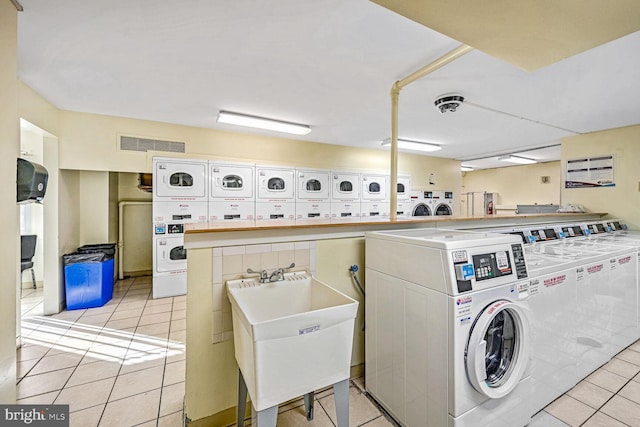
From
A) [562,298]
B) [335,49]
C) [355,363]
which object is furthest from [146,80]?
[562,298]

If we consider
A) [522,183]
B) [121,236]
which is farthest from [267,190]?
[522,183]

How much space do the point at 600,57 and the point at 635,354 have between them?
2.62 m

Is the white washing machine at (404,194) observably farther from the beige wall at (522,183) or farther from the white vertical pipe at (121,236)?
the white vertical pipe at (121,236)

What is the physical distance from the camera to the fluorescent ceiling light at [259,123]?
3588 millimetres

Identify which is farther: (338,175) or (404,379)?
(338,175)

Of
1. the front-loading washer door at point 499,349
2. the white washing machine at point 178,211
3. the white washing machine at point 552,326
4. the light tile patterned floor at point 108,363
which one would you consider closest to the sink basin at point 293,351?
the front-loading washer door at point 499,349

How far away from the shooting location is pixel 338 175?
5.27m

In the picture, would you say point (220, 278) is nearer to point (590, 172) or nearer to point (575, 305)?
point (575, 305)

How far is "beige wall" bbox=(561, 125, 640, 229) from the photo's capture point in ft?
12.3

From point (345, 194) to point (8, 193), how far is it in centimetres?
443

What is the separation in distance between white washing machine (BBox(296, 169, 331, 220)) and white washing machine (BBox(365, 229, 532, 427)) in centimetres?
320

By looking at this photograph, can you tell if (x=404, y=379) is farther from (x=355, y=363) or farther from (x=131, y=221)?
(x=131, y=221)

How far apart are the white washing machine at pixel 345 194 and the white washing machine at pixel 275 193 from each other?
2.76 feet

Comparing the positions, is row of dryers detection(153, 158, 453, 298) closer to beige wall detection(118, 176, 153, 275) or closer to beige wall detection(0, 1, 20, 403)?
beige wall detection(118, 176, 153, 275)
